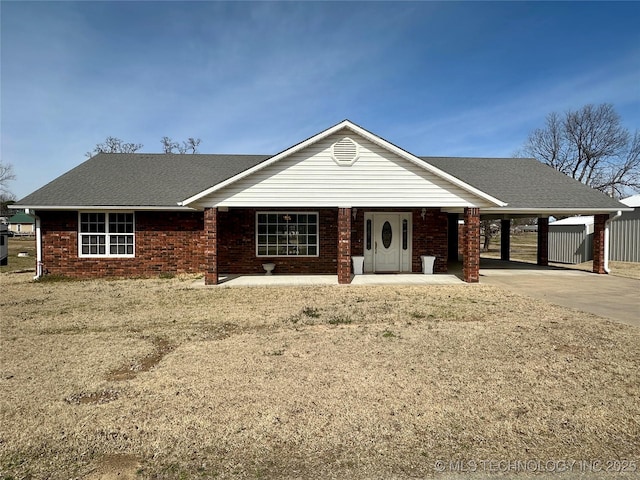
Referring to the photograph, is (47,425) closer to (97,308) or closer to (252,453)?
(252,453)

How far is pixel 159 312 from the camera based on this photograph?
8570 mm

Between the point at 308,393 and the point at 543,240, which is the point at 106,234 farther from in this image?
the point at 543,240

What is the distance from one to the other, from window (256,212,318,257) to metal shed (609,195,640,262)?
16.8 m

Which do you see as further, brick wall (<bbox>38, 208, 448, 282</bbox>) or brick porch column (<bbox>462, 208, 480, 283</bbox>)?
brick wall (<bbox>38, 208, 448, 282</bbox>)

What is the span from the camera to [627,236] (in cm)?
2066

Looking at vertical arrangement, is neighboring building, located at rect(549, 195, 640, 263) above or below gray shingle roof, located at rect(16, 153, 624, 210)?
below

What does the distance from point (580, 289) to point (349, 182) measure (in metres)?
7.70

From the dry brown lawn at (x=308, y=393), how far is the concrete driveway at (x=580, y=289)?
110 cm

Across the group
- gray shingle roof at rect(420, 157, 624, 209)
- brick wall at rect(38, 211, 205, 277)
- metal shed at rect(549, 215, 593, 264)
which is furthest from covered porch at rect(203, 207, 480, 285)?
metal shed at rect(549, 215, 593, 264)

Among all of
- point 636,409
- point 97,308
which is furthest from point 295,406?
point 97,308

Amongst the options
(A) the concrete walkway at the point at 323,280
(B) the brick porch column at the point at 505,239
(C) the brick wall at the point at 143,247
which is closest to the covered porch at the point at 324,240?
(A) the concrete walkway at the point at 323,280

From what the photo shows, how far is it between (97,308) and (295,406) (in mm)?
6927

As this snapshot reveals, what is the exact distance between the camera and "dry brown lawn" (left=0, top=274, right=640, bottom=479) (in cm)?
317

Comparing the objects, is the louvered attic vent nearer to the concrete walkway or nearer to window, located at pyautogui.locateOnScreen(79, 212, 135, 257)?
the concrete walkway
